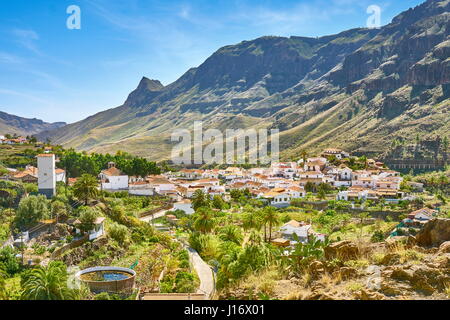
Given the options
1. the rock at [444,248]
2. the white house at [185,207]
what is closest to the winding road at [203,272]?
the rock at [444,248]

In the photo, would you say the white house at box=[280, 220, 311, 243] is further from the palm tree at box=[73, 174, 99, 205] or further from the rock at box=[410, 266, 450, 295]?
the rock at box=[410, 266, 450, 295]

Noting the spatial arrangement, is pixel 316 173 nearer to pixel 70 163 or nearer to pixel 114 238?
pixel 70 163

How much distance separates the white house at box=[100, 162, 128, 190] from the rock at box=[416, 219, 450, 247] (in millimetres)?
47852

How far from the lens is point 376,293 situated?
259 inches

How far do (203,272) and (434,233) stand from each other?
1647 centimetres

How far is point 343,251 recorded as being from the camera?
983 cm

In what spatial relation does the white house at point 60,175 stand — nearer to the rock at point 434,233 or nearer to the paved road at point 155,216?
the paved road at point 155,216

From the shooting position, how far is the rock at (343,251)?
31.9ft

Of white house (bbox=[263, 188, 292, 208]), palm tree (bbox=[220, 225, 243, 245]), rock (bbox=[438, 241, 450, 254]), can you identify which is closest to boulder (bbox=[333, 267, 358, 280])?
rock (bbox=[438, 241, 450, 254])

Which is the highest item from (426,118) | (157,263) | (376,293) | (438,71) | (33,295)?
(438,71)

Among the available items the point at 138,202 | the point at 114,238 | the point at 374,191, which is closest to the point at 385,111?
the point at 374,191

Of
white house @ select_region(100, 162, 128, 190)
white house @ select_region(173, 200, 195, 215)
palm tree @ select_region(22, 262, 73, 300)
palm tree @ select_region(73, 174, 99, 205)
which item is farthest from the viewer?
white house @ select_region(100, 162, 128, 190)

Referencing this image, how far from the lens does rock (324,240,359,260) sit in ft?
31.9

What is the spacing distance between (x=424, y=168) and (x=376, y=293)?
87.2m
